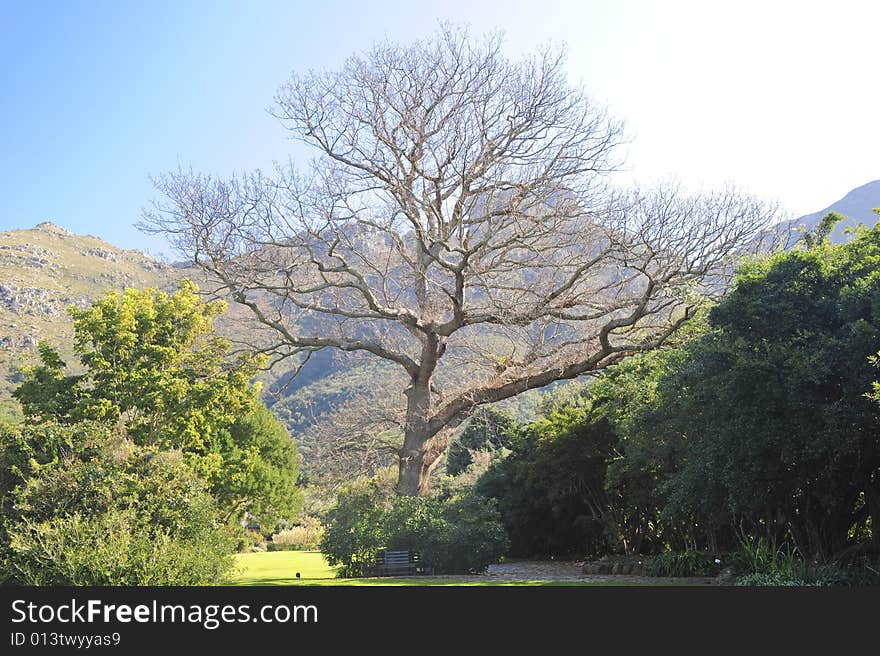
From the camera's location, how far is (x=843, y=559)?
41.9 ft

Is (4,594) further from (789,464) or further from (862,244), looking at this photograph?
(862,244)

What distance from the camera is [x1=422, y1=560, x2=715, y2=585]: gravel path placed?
15.1 meters

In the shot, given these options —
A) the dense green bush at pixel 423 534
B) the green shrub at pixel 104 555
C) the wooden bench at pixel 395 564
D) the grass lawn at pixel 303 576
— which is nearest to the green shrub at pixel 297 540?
the grass lawn at pixel 303 576

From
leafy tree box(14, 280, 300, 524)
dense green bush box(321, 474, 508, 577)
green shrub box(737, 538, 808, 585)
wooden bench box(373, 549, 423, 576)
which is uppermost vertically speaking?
leafy tree box(14, 280, 300, 524)

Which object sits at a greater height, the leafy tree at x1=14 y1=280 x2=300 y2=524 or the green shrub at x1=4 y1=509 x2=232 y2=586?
the leafy tree at x1=14 y1=280 x2=300 y2=524

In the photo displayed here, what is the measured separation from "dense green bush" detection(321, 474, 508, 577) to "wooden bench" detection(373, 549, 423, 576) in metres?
0.18

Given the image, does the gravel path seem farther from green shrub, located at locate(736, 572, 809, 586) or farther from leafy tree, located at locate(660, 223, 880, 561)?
leafy tree, located at locate(660, 223, 880, 561)

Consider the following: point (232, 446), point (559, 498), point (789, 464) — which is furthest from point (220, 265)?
point (789, 464)

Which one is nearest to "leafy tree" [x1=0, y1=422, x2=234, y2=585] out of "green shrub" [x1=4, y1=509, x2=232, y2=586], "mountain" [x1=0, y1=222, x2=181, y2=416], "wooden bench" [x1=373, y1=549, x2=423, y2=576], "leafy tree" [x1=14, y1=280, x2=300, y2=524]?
"green shrub" [x1=4, y1=509, x2=232, y2=586]

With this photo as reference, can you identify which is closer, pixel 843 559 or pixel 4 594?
pixel 4 594

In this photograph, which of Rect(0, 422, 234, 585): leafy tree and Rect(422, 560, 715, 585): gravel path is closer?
Rect(0, 422, 234, 585): leafy tree

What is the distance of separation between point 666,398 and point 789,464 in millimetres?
3011

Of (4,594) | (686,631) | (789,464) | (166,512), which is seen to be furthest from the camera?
(166,512)

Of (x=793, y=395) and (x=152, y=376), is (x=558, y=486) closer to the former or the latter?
(x=152, y=376)
